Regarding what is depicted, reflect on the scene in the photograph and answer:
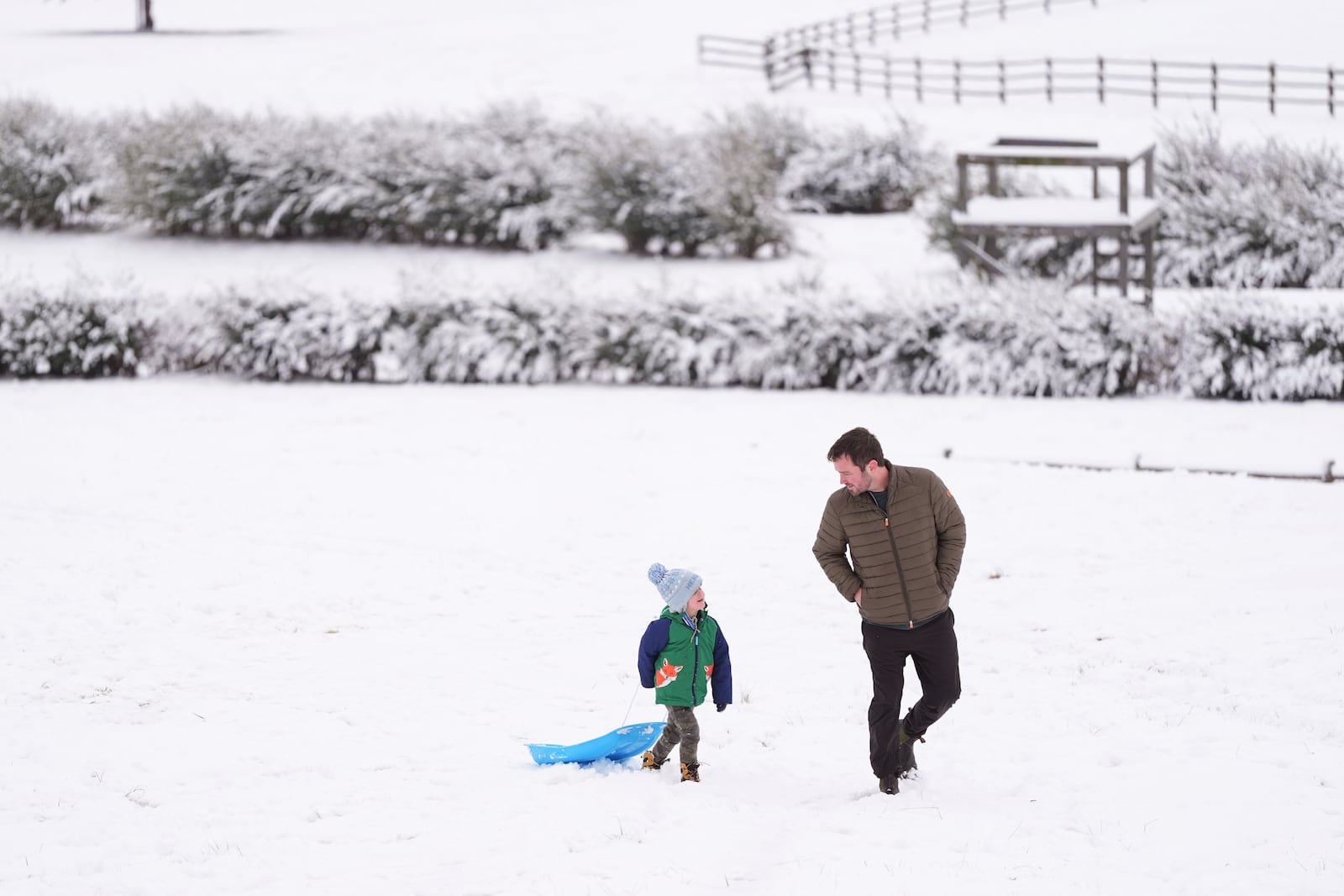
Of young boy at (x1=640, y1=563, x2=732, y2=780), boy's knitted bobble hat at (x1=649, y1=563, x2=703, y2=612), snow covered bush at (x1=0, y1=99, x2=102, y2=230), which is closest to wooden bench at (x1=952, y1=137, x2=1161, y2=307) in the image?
young boy at (x1=640, y1=563, x2=732, y2=780)

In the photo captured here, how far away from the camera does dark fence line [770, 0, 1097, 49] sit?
43938mm

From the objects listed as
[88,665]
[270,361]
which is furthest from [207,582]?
[270,361]

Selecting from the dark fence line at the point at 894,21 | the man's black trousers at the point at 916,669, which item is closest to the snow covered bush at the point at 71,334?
the man's black trousers at the point at 916,669

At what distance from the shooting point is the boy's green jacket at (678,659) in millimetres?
6090

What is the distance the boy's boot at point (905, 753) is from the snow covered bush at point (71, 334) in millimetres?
14854

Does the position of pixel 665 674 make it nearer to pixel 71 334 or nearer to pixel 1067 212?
pixel 1067 212

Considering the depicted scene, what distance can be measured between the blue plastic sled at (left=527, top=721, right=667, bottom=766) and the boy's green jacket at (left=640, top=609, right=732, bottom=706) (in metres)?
0.38

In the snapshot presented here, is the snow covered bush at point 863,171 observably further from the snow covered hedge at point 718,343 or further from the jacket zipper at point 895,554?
the jacket zipper at point 895,554

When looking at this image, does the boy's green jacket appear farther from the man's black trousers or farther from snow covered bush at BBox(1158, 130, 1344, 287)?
snow covered bush at BBox(1158, 130, 1344, 287)

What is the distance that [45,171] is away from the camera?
84.2 feet

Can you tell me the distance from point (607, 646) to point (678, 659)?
2.49m

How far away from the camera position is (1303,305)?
1495 centimetres

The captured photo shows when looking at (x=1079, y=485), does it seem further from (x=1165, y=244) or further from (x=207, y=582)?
(x=1165, y=244)

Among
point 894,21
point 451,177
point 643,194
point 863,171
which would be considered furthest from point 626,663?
point 894,21
